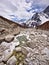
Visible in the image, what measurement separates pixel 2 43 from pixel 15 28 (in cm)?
153

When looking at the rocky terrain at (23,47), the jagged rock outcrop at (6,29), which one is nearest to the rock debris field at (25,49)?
the rocky terrain at (23,47)

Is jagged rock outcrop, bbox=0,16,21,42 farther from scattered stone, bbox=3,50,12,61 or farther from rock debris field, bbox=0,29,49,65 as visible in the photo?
scattered stone, bbox=3,50,12,61

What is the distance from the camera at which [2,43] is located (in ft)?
19.6

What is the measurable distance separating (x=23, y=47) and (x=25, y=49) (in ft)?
0.35

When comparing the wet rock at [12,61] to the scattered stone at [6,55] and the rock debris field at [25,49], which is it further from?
the scattered stone at [6,55]

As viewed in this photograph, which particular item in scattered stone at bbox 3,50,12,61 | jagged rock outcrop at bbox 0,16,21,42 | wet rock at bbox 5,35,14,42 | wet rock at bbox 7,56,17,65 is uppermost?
jagged rock outcrop at bbox 0,16,21,42

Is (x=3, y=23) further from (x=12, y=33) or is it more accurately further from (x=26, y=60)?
(x=26, y=60)

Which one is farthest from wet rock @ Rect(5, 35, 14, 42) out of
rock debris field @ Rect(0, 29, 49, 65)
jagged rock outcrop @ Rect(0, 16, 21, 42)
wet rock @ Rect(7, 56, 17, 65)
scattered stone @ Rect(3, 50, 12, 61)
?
wet rock @ Rect(7, 56, 17, 65)

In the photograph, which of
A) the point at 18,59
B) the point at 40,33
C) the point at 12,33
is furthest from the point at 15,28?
the point at 18,59

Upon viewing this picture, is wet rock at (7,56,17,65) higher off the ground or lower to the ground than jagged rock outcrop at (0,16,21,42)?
lower

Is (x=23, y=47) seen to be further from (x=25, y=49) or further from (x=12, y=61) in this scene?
(x=12, y=61)

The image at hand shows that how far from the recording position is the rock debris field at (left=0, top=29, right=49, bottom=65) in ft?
16.5

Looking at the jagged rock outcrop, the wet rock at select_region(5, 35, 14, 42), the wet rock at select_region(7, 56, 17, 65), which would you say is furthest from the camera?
the jagged rock outcrop

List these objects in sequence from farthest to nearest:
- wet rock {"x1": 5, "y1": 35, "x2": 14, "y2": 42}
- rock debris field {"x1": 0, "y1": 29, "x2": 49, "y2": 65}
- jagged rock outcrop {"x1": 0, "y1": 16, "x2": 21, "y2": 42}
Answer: jagged rock outcrop {"x1": 0, "y1": 16, "x2": 21, "y2": 42} → wet rock {"x1": 5, "y1": 35, "x2": 14, "y2": 42} → rock debris field {"x1": 0, "y1": 29, "x2": 49, "y2": 65}
